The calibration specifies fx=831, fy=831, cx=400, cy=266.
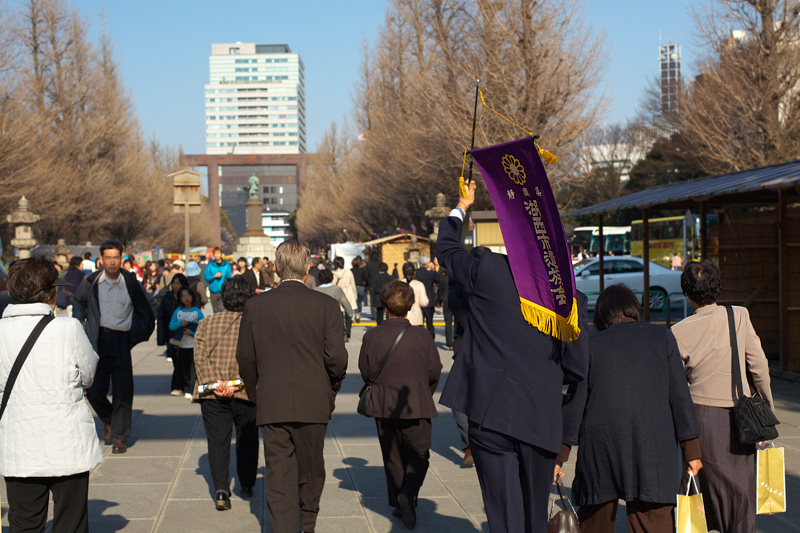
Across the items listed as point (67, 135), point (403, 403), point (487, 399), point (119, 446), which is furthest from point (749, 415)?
point (67, 135)

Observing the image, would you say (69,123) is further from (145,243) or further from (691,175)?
(691,175)

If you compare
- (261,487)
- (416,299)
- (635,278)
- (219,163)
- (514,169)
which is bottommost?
(261,487)

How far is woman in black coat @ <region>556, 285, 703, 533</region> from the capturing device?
3.63 meters

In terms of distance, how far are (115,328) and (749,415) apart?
5028 millimetres

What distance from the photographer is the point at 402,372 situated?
5191mm

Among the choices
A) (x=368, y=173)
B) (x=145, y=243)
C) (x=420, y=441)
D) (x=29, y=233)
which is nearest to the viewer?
(x=420, y=441)

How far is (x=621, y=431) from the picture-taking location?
11.9ft

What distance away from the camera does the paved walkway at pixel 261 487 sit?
5.08 meters

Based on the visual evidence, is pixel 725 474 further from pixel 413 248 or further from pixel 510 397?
pixel 413 248

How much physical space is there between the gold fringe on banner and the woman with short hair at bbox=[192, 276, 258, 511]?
7.99 ft

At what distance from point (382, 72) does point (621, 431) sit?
40.5 metres

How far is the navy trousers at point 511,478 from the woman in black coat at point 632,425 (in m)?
0.24

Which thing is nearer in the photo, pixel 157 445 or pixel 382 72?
pixel 157 445

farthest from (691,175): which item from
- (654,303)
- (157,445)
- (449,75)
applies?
(157,445)
